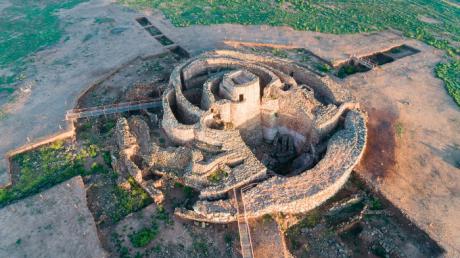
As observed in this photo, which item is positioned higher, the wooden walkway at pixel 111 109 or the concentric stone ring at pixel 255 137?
the concentric stone ring at pixel 255 137

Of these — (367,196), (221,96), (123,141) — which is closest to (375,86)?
(367,196)

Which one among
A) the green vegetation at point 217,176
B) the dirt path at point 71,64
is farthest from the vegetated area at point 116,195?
the dirt path at point 71,64

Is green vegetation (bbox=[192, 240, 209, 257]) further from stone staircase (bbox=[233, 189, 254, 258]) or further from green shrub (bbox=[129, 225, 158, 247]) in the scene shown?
green shrub (bbox=[129, 225, 158, 247])

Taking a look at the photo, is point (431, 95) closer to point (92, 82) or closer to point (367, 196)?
point (367, 196)

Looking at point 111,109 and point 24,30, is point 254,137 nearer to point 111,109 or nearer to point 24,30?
point 111,109

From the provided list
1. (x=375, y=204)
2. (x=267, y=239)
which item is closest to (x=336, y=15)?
(x=375, y=204)

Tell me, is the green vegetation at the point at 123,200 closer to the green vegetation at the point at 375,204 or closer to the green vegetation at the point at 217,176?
the green vegetation at the point at 217,176
